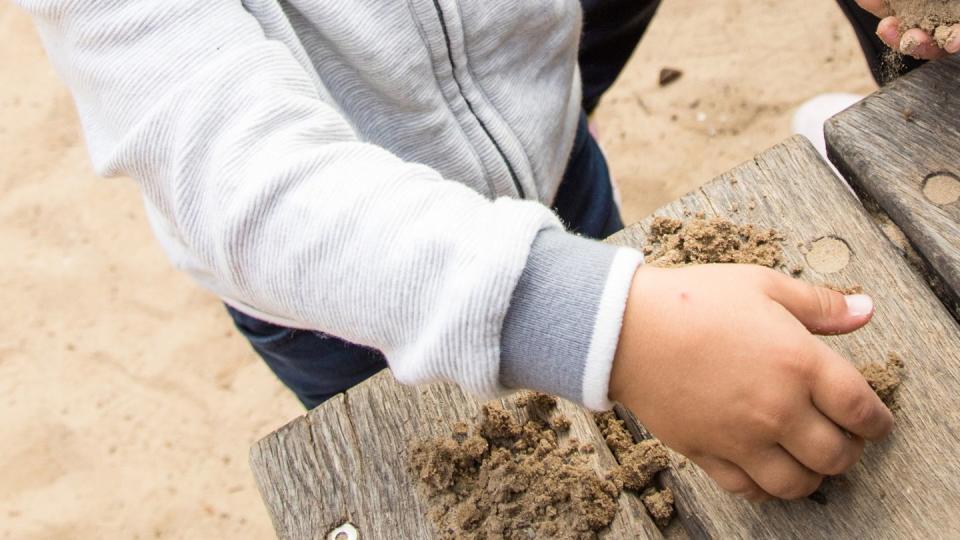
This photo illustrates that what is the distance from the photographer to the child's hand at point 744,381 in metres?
0.73

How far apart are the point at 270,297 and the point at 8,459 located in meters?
1.43

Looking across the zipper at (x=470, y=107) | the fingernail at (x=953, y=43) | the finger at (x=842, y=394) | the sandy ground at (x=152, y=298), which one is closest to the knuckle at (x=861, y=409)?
the finger at (x=842, y=394)

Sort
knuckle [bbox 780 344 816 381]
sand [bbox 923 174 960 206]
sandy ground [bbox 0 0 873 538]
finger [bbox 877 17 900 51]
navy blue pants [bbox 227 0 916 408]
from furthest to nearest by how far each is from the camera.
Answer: sandy ground [bbox 0 0 873 538] → navy blue pants [bbox 227 0 916 408] → finger [bbox 877 17 900 51] → sand [bbox 923 174 960 206] → knuckle [bbox 780 344 816 381]

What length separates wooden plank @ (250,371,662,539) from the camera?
84cm

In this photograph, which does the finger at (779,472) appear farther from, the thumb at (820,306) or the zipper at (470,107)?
the zipper at (470,107)

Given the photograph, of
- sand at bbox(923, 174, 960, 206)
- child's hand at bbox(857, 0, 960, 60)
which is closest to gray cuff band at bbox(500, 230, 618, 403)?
sand at bbox(923, 174, 960, 206)

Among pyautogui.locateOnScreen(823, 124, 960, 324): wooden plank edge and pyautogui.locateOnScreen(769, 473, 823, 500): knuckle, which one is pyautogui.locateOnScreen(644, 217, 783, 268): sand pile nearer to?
pyautogui.locateOnScreen(823, 124, 960, 324): wooden plank edge

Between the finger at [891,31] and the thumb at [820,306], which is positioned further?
the finger at [891,31]

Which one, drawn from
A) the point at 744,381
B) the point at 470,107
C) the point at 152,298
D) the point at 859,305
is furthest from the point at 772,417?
the point at 152,298

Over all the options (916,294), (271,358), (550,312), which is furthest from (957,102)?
(271,358)

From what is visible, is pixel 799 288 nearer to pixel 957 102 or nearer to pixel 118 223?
pixel 957 102

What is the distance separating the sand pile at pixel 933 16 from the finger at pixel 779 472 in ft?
1.54

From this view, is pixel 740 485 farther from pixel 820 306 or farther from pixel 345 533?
pixel 345 533

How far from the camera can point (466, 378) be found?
742 mm
